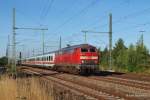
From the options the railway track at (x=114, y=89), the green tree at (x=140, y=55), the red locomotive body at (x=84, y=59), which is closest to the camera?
the railway track at (x=114, y=89)

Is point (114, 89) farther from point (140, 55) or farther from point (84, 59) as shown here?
point (140, 55)

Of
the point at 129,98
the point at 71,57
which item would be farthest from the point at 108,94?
the point at 71,57

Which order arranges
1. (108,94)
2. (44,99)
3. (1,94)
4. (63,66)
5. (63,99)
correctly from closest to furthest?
(44,99) < (1,94) < (63,99) < (108,94) < (63,66)

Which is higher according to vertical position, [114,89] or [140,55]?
[140,55]

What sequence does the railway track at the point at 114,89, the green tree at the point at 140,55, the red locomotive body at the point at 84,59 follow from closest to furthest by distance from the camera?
the railway track at the point at 114,89 → the red locomotive body at the point at 84,59 → the green tree at the point at 140,55

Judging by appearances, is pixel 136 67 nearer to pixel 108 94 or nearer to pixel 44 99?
pixel 108 94

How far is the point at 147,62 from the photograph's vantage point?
51.6 meters

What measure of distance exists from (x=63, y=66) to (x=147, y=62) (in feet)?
42.6

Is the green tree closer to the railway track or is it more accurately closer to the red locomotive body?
the red locomotive body

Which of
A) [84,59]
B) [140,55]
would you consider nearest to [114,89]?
[84,59]

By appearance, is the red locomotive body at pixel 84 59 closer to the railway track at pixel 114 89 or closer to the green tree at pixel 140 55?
the railway track at pixel 114 89

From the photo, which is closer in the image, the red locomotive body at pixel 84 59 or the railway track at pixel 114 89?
the railway track at pixel 114 89

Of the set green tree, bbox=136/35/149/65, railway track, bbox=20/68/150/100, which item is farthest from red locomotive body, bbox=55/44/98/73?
green tree, bbox=136/35/149/65

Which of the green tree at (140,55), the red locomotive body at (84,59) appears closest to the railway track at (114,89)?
the red locomotive body at (84,59)
